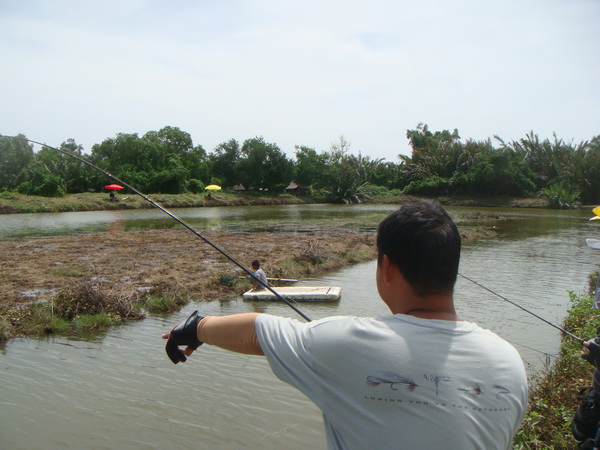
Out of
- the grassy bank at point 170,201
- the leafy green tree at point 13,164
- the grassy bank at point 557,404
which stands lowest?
the grassy bank at point 557,404

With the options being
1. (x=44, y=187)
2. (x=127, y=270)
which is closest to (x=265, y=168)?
(x=44, y=187)

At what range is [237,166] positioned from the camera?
271 ft

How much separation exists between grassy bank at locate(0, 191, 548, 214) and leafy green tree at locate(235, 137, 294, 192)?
5109mm

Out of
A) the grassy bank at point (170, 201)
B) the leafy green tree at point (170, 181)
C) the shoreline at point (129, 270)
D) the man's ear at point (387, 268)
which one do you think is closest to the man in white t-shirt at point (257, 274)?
the shoreline at point (129, 270)

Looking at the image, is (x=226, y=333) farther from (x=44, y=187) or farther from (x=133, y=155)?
(x=133, y=155)

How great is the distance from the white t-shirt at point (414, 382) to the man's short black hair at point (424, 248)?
14 cm

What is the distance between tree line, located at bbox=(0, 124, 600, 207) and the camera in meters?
65.2

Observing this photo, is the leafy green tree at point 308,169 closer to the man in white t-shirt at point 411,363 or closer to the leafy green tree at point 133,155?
the leafy green tree at point 133,155

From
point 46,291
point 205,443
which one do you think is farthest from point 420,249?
point 46,291

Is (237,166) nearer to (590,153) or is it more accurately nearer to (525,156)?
(525,156)

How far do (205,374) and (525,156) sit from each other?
82415mm

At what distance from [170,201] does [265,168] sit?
85.5 feet

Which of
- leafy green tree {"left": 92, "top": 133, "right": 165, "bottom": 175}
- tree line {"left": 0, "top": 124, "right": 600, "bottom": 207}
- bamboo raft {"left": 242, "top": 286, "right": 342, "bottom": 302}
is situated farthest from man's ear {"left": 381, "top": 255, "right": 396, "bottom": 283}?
leafy green tree {"left": 92, "top": 133, "right": 165, "bottom": 175}

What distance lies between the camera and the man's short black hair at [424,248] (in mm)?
1568
